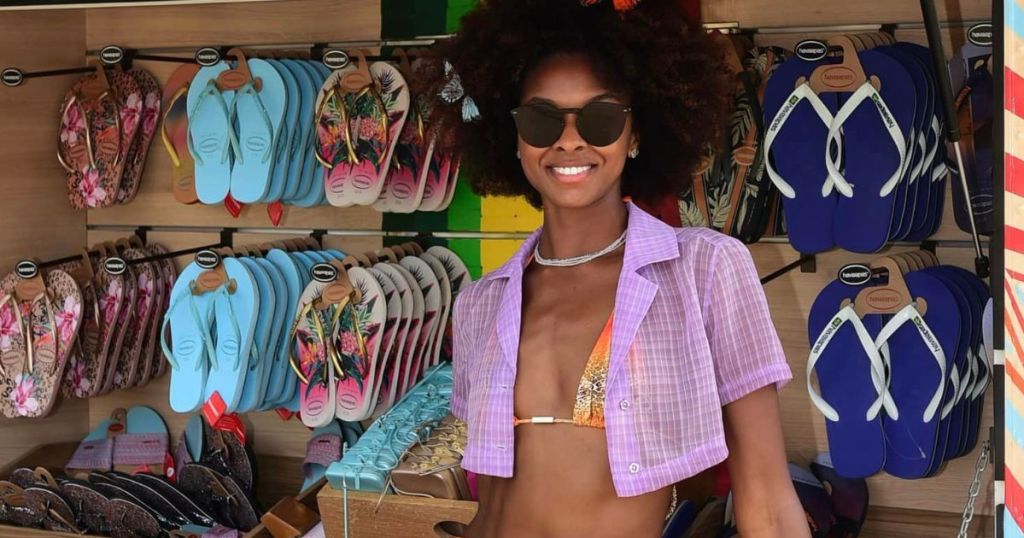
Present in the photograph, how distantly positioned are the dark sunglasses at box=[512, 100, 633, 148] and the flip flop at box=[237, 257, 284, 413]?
183 centimetres

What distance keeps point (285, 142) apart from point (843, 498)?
193 cm

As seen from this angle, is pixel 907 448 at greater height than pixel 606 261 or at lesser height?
lesser

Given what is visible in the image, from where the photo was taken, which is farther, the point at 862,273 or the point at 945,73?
the point at 862,273

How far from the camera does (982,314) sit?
3.04 m

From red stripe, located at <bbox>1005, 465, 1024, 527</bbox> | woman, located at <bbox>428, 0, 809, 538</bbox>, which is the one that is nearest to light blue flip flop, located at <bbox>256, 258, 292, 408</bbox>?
woman, located at <bbox>428, 0, 809, 538</bbox>

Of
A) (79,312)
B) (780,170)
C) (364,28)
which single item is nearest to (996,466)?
(780,170)

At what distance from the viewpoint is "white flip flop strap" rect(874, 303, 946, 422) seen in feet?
9.64

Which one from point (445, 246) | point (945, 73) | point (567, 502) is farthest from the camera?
point (445, 246)

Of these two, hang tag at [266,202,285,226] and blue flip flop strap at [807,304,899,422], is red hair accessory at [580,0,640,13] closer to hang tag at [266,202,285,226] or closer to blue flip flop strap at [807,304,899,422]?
blue flip flop strap at [807,304,899,422]

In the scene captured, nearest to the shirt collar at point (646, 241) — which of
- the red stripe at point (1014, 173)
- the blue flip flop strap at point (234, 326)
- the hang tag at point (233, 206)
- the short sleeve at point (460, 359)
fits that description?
the short sleeve at point (460, 359)

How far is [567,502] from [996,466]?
0.64 m

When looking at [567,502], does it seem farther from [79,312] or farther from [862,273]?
[79,312]

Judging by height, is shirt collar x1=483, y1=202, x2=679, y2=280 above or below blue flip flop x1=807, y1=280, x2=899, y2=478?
above

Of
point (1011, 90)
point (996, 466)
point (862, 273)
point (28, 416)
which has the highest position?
point (1011, 90)
